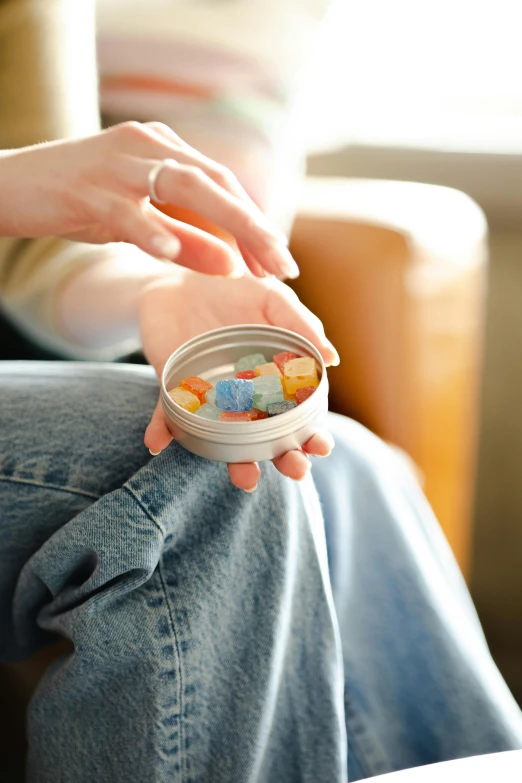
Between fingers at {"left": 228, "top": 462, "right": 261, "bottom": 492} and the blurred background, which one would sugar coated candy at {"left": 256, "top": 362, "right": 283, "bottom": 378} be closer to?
fingers at {"left": 228, "top": 462, "right": 261, "bottom": 492}

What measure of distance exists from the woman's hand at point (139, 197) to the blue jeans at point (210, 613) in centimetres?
13

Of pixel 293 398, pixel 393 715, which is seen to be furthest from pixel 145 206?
pixel 393 715

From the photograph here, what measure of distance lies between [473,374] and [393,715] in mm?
427

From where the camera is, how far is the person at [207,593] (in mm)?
492

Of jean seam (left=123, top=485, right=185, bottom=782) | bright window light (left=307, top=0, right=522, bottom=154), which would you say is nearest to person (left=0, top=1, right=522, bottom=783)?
jean seam (left=123, top=485, right=185, bottom=782)

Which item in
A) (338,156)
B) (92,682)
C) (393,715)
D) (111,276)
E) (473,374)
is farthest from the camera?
(338,156)

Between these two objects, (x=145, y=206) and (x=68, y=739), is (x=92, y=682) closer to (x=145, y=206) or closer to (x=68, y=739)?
(x=68, y=739)

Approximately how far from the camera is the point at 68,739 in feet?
1.70

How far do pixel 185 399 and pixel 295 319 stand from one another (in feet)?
0.38

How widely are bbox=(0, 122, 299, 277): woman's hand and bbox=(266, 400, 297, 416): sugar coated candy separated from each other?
0.31 ft

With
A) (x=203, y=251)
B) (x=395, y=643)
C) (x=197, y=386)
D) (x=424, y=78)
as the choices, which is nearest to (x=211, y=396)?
(x=197, y=386)

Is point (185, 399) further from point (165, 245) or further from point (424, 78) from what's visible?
point (424, 78)

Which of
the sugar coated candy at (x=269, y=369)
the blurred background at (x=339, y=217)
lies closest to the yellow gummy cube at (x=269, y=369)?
the sugar coated candy at (x=269, y=369)

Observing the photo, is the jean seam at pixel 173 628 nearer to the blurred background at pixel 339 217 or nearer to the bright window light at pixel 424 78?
the blurred background at pixel 339 217
